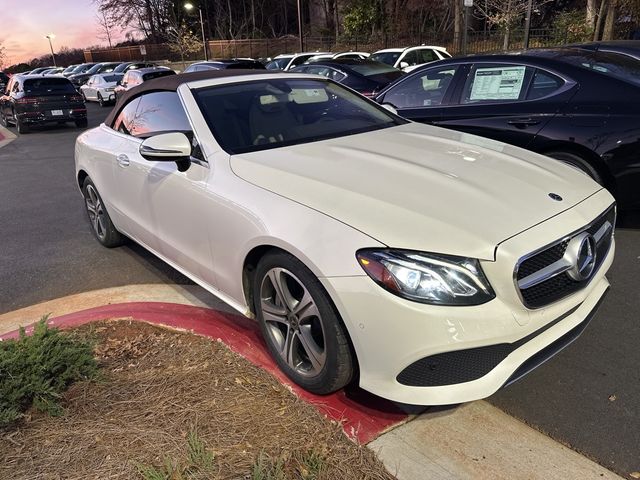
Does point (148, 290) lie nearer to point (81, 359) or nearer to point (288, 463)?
point (81, 359)

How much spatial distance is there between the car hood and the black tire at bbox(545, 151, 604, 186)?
1611mm

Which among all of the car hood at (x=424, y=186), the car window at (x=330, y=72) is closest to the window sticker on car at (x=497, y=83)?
the car hood at (x=424, y=186)

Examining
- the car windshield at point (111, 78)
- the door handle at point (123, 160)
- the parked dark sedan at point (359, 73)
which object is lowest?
the car windshield at point (111, 78)

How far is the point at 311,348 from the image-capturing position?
2.68 metres

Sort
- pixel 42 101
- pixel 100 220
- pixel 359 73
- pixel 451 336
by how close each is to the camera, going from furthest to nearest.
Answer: pixel 42 101 < pixel 359 73 < pixel 100 220 < pixel 451 336

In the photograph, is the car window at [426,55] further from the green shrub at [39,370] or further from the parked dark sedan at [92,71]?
the parked dark sedan at [92,71]

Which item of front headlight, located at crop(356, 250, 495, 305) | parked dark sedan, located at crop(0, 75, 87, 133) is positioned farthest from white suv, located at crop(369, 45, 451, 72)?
front headlight, located at crop(356, 250, 495, 305)

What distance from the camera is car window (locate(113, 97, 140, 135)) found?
444 centimetres

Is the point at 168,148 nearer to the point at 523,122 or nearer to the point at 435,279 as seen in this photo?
the point at 435,279

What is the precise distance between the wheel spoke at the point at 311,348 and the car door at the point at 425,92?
3.76 m

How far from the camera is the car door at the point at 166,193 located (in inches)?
129

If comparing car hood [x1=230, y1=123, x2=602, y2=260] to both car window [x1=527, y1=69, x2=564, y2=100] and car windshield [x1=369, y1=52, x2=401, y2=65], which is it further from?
car windshield [x1=369, y1=52, x2=401, y2=65]

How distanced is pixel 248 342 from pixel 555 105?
3.59 meters

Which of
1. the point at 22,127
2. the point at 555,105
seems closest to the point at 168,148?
the point at 555,105
